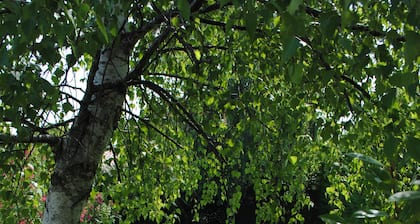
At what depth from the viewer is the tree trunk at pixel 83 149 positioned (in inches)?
76.9

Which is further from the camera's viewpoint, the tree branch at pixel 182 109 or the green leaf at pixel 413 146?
the tree branch at pixel 182 109

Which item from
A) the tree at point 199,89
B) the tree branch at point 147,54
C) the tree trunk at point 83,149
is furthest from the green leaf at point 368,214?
the tree branch at point 147,54

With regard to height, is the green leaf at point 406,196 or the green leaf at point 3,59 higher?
the green leaf at point 3,59

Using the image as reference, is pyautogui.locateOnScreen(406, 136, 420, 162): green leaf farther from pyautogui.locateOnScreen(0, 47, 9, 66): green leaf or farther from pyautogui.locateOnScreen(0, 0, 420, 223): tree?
pyautogui.locateOnScreen(0, 47, 9, 66): green leaf

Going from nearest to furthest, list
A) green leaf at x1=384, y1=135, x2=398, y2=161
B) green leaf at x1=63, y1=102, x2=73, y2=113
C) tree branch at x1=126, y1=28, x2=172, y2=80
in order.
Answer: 1. green leaf at x1=384, y1=135, x2=398, y2=161
2. green leaf at x1=63, y1=102, x2=73, y2=113
3. tree branch at x1=126, y1=28, x2=172, y2=80

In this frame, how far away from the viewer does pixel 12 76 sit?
4.19 ft

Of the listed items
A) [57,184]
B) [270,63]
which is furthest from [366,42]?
[57,184]

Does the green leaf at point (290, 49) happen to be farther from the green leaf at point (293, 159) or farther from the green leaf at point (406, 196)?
the green leaf at point (293, 159)

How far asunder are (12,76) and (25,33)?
37cm

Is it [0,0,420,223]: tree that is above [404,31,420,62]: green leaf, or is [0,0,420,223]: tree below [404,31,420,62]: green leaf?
above

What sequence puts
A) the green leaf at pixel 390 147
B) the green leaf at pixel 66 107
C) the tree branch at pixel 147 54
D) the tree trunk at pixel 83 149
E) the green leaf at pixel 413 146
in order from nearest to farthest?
the green leaf at pixel 413 146, the green leaf at pixel 390 147, the green leaf at pixel 66 107, the tree trunk at pixel 83 149, the tree branch at pixel 147 54

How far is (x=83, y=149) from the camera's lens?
1.96 meters

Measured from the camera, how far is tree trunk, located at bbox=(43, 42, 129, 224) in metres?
1.95

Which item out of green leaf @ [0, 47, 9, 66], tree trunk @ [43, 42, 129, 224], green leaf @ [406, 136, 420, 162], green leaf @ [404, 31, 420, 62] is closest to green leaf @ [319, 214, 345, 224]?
green leaf @ [406, 136, 420, 162]
